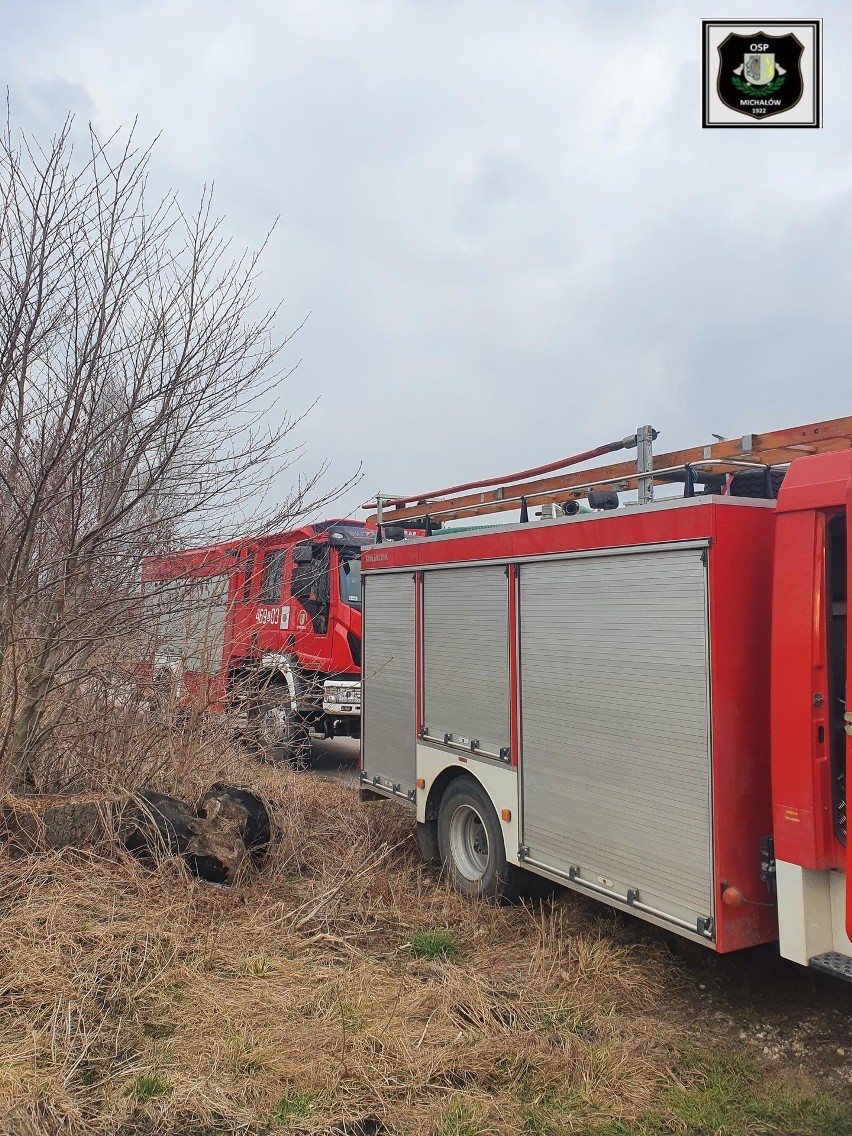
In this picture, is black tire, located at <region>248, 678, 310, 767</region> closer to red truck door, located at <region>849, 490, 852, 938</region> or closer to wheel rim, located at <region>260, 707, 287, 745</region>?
wheel rim, located at <region>260, 707, 287, 745</region>

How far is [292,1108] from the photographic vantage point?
3295 mm

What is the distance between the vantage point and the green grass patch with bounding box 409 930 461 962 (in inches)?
189

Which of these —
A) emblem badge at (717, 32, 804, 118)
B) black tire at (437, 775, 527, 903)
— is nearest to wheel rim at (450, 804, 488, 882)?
black tire at (437, 775, 527, 903)

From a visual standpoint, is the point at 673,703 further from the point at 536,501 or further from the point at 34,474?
the point at 34,474

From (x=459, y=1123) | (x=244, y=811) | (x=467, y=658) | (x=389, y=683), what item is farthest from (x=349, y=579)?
(x=459, y=1123)

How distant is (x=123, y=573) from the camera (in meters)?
5.71

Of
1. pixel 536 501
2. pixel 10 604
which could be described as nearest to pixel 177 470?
pixel 10 604

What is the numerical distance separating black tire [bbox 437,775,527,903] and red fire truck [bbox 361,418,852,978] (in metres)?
0.02

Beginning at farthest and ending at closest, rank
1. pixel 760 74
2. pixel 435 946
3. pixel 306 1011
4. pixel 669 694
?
pixel 760 74, pixel 435 946, pixel 669 694, pixel 306 1011

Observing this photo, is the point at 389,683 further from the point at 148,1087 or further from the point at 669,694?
the point at 148,1087

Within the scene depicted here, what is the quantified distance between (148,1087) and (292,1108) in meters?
0.59

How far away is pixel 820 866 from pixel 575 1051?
4.22ft

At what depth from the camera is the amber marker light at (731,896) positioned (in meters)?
3.84

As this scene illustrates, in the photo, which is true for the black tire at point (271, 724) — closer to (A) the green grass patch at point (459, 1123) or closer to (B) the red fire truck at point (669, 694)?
(B) the red fire truck at point (669, 694)
